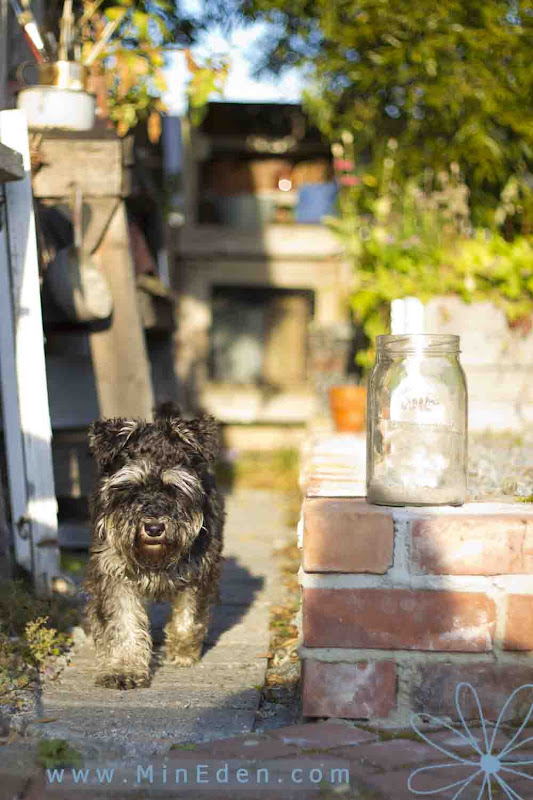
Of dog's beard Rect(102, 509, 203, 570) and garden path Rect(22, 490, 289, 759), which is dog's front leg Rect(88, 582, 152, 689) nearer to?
garden path Rect(22, 490, 289, 759)

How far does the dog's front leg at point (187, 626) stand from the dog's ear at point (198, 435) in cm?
57

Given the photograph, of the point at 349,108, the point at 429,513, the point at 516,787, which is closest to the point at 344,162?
the point at 349,108

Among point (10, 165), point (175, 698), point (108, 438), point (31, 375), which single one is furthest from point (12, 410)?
point (175, 698)

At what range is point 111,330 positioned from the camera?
19.2 feet

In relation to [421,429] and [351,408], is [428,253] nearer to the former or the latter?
[351,408]

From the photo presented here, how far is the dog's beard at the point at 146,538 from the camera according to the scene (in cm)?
347

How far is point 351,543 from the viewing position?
314 cm

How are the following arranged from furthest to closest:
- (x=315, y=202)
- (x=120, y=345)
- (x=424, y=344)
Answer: (x=315, y=202) → (x=120, y=345) → (x=424, y=344)

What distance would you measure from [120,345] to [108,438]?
7.16 feet

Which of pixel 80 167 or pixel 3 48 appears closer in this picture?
pixel 80 167

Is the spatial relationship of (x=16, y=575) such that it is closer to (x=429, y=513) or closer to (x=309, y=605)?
A: (x=309, y=605)

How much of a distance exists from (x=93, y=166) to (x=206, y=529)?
2.63 metres

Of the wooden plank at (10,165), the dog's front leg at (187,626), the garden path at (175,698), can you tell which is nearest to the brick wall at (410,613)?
the garden path at (175,698)

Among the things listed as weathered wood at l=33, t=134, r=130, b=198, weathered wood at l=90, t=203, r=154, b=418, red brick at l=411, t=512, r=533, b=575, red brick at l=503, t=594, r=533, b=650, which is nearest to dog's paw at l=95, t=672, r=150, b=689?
red brick at l=411, t=512, r=533, b=575
